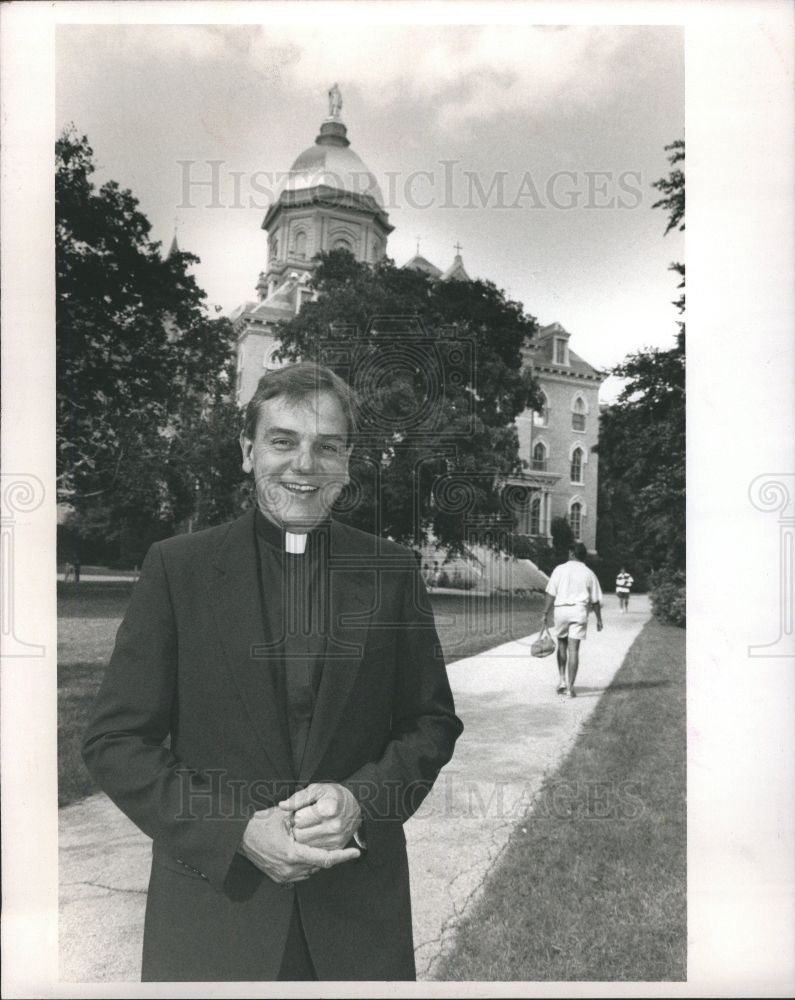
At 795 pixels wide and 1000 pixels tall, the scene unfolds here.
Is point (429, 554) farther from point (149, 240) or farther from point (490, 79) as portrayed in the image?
point (490, 79)

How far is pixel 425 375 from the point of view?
324 cm

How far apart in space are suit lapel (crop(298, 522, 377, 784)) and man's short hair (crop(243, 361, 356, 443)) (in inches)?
16.0

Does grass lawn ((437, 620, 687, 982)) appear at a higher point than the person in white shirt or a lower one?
lower

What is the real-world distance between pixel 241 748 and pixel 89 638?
101cm

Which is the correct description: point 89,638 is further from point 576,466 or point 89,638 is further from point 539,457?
point 576,466

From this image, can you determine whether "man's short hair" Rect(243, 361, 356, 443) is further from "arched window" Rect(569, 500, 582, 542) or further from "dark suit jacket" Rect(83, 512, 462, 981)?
"arched window" Rect(569, 500, 582, 542)

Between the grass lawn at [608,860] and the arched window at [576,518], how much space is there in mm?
469

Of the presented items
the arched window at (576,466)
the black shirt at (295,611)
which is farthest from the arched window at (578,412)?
the black shirt at (295,611)

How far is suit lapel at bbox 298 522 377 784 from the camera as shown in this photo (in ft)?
7.71

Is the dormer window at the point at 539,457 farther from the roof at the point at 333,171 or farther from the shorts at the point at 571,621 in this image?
the roof at the point at 333,171

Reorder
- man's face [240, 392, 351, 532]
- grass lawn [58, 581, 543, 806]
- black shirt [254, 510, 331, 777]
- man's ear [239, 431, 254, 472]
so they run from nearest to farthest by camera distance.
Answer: black shirt [254, 510, 331, 777] → man's face [240, 392, 351, 532] → man's ear [239, 431, 254, 472] → grass lawn [58, 581, 543, 806]

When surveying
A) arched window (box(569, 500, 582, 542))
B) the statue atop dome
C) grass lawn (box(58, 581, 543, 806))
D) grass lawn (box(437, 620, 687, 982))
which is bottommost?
grass lawn (box(437, 620, 687, 982))

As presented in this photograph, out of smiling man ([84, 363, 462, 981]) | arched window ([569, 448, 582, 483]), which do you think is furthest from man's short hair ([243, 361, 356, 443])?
arched window ([569, 448, 582, 483])

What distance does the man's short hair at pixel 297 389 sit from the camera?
259 cm
